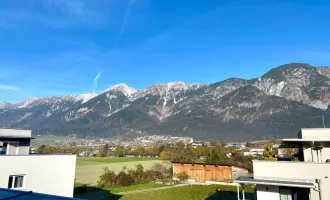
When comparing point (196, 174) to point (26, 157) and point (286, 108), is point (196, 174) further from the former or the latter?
point (286, 108)

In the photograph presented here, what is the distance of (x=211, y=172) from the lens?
4512 cm

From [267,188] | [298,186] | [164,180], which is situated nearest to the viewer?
[298,186]

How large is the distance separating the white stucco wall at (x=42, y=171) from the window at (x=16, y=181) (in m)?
0.23

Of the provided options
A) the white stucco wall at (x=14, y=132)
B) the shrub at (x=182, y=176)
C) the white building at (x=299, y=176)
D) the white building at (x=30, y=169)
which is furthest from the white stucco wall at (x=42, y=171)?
the shrub at (x=182, y=176)

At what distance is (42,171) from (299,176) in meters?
15.5

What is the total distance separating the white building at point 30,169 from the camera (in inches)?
614

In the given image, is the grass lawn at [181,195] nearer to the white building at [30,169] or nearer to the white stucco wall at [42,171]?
the white stucco wall at [42,171]

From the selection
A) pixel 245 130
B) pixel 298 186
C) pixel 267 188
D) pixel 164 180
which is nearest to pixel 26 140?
pixel 267 188

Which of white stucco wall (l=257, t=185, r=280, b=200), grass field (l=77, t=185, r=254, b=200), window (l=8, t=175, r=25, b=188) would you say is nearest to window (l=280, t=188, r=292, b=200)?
white stucco wall (l=257, t=185, r=280, b=200)

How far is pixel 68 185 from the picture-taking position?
746 inches

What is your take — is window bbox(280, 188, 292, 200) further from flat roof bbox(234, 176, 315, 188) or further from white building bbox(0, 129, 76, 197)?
white building bbox(0, 129, 76, 197)

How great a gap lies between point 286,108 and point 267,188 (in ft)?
647

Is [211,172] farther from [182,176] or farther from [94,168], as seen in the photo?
[94,168]

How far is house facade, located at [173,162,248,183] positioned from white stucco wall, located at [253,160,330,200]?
29187mm
